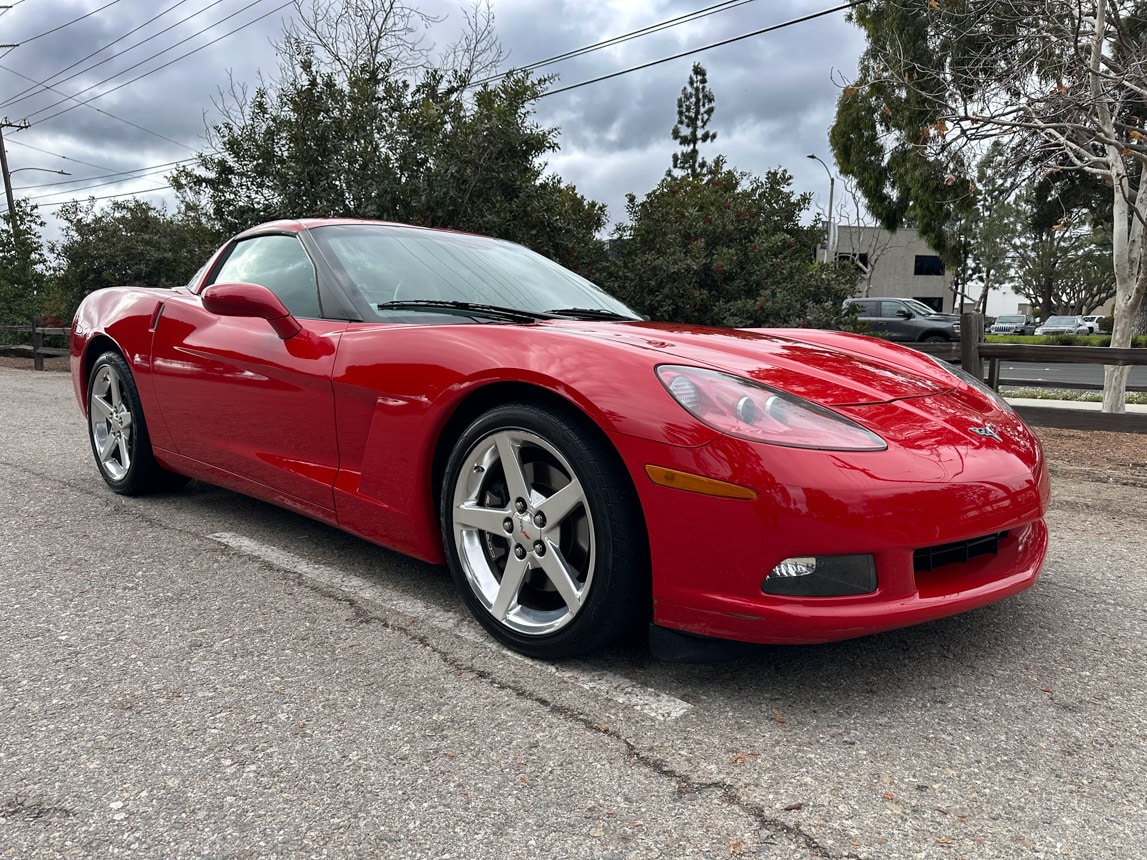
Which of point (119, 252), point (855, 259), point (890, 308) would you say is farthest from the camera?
point (890, 308)

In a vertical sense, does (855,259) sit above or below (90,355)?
above

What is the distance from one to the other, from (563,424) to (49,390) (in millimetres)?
11280

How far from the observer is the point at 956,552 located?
2.17 m

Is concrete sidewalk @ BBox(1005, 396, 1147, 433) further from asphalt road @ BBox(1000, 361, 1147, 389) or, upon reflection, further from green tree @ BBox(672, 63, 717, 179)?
green tree @ BBox(672, 63, 717, 179)

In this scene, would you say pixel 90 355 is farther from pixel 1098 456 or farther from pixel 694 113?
pixel 694 113

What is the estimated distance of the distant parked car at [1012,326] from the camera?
171 feet

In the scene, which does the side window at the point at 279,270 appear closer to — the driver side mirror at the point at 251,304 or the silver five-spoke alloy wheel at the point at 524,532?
the driver side mirror at the point at 251,304

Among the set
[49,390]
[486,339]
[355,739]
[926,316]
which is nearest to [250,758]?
[355,739]

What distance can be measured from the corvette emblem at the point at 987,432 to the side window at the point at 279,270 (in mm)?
2172

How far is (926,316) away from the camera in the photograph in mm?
26000

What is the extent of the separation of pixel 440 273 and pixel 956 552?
2003 mm

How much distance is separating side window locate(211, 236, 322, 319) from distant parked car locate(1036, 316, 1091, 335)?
47.5m

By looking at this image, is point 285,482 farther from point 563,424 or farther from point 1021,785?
point 1021,785

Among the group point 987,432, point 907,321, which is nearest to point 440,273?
point 987,432
